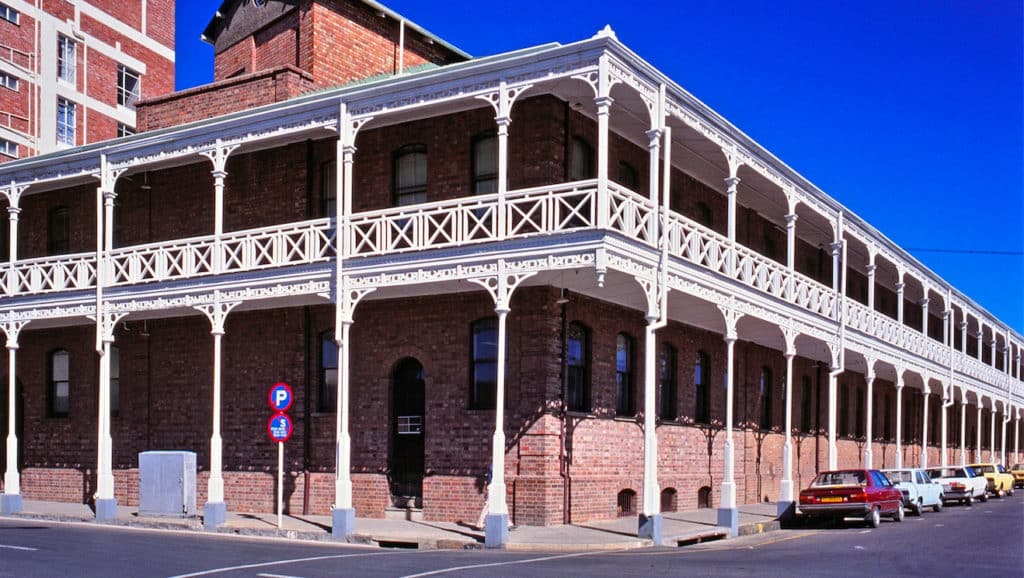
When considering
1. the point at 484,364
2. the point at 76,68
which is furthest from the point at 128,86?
the point at 484,364

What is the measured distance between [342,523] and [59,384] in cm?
1234

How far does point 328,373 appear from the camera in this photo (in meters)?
25.0

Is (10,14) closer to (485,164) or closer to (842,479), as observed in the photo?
(485,164)

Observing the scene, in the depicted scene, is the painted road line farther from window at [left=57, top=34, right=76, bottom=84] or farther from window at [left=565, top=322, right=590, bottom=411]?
window at [left=57, top=34, right=76, bottom=84]

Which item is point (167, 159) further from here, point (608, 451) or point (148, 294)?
point (608, 451)

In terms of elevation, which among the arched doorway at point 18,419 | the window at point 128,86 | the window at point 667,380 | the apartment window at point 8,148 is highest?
the window at point 128,86

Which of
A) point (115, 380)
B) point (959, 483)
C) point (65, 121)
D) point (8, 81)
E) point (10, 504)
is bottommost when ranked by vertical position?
point (959, 483)

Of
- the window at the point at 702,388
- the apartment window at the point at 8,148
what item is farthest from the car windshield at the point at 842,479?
the apartment window at the point at 8,148

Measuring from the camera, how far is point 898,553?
59.9 feet

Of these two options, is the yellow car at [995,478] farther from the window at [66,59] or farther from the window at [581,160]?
the window at [66,59]

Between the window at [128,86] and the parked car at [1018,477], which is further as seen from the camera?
the window at [128,86]

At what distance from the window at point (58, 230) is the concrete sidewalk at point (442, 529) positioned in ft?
22.4

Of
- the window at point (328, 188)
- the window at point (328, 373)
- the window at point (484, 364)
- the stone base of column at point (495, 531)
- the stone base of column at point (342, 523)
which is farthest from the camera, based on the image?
the window at point (328, 188)

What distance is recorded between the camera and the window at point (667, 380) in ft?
87.8
